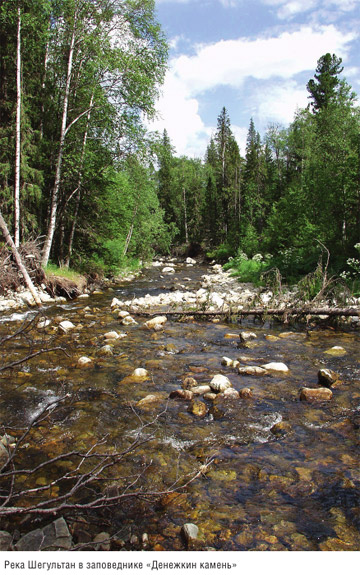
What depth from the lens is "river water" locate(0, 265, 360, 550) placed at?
2752 mm

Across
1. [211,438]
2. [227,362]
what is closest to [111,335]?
[227,362]

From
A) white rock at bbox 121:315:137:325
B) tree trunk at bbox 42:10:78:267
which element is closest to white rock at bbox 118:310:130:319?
white rock at bbox 121:315:137:325

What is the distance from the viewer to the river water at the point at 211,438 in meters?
2.75

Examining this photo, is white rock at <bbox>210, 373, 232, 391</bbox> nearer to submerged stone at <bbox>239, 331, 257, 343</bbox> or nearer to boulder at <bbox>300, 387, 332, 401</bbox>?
boulder at <bbox>300, 387, 332, 401</bbox>

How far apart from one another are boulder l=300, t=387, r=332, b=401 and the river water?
95 millimetres

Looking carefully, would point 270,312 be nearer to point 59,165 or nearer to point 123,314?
point 123,314

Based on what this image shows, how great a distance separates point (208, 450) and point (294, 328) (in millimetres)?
6114

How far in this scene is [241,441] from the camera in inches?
156

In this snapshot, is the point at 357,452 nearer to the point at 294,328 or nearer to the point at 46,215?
the point at 294,328

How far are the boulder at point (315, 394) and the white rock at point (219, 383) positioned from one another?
42.5 inches

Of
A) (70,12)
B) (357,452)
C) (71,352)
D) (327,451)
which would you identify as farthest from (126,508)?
(70,12)

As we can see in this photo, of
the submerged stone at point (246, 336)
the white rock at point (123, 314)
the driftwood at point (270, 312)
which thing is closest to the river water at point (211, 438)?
the submerged stone at point (246, 336)

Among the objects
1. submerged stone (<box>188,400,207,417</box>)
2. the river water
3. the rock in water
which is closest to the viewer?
the rock in water
